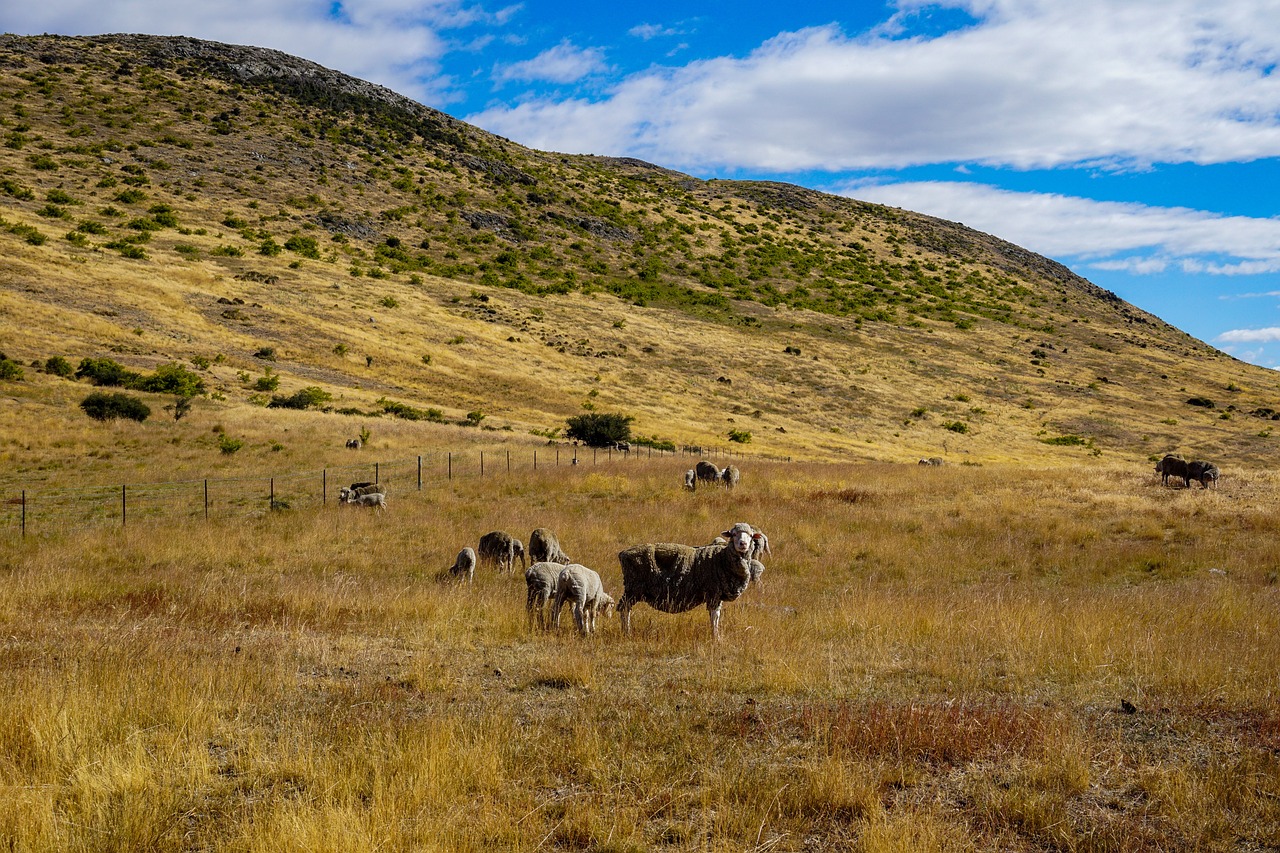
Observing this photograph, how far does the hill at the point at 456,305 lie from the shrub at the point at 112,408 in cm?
97

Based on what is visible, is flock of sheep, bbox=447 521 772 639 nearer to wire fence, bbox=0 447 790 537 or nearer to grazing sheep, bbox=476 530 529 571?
grazing sheep, bbox=476 530 529 571

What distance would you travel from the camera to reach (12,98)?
90.6 metres

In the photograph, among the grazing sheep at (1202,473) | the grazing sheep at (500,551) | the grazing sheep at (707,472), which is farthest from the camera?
the grazing sheep at (1202,473)

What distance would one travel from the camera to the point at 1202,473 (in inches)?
1144

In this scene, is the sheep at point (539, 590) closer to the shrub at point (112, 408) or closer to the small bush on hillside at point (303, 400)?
the shrub at point (112, 408)

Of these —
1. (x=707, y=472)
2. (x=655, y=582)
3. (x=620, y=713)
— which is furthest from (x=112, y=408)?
(x=620, y=713)

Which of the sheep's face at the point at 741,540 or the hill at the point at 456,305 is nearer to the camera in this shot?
the sheep's face at the point at 741,540

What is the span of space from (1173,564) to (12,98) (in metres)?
123

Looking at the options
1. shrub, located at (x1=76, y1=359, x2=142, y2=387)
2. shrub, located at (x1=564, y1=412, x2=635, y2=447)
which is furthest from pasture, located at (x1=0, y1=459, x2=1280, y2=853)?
shrub, located at (x1=76, y1=359, x2=142, y2=387)

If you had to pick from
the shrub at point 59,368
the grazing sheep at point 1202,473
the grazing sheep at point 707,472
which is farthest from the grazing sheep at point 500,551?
the shrub at point 59,368

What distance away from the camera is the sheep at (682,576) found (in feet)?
33.9

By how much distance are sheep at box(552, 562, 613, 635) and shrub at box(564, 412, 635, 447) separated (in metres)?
32.5

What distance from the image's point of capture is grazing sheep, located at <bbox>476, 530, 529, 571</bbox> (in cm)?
1552

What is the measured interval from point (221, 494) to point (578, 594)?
19.7m
